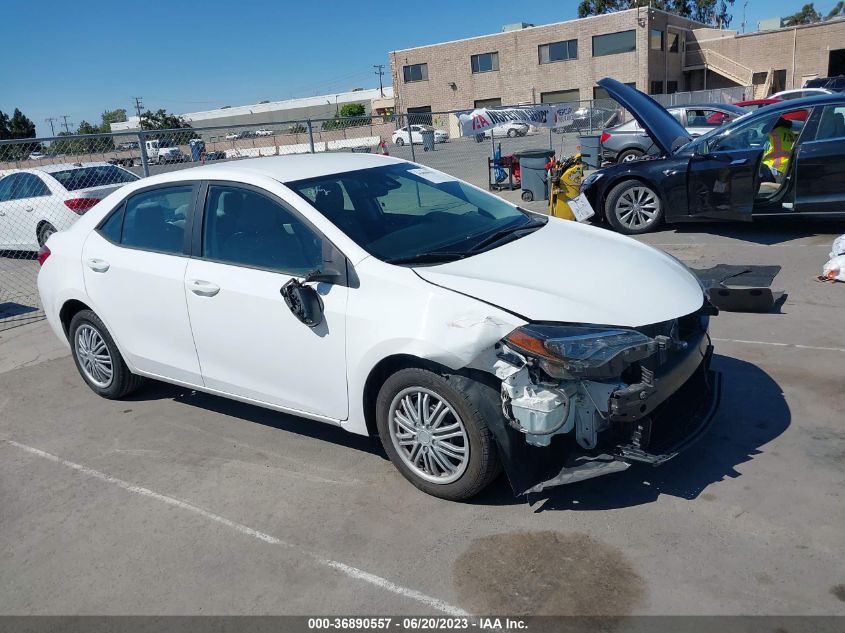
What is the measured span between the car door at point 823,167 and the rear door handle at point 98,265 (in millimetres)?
7592

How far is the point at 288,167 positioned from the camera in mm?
4637

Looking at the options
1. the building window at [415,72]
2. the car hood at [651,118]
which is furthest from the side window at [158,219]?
the building window at [415,72]

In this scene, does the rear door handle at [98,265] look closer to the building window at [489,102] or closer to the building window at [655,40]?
the building window at [655,40]

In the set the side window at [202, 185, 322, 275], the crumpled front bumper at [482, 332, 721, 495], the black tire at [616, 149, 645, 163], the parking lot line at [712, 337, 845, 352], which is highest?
the side window at [202, 185, 322, 275]

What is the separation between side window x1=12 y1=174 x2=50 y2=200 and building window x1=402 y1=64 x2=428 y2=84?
50936 millimetres

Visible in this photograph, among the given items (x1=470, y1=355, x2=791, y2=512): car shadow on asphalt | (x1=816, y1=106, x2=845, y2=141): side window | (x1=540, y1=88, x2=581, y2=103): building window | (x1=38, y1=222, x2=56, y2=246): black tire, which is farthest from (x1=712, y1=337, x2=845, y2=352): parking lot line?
(x1=540, y1=88, x2=581, y2=103): building window

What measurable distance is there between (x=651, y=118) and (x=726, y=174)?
1.53 m

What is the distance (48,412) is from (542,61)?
177 feet

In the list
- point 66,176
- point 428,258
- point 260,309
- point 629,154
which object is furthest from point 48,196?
point 629,154

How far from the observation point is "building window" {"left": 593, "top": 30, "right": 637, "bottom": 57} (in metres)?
49.4

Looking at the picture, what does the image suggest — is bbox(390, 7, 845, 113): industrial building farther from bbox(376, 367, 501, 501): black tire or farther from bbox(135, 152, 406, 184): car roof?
bbox(376, 367, 501, 501): black tire

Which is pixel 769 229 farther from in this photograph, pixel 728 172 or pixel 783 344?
pixel 783 344

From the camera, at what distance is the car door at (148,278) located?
463cm

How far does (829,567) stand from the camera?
2.98m
